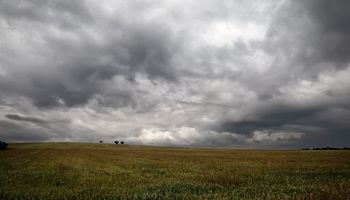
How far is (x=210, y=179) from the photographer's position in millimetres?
20141

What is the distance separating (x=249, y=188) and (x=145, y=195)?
5138 mm

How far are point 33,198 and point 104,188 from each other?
373 cm

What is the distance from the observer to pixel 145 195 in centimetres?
1419

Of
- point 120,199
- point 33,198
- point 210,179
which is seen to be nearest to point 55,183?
point 33,198

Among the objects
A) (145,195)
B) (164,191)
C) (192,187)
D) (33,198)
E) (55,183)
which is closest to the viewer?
(33,198)

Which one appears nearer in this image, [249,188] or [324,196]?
[324,196]

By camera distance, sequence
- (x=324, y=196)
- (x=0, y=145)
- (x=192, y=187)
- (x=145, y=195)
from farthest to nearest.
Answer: (x=0, y=145) → (x=192, y=187) → (x=145, y=195) → (x=324, y=196)

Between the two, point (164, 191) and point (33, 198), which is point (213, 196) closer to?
point (164, 191)

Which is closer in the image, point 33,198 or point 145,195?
point 33,198

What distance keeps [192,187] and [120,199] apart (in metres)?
4.57

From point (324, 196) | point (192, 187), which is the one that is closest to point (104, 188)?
point (192, 187)

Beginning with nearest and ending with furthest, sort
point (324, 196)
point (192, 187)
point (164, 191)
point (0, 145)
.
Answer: point (324, 196) < point (164, 191) < point (192, 187) < point (0, 145)

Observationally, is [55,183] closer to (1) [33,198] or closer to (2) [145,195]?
(1) [33,198]

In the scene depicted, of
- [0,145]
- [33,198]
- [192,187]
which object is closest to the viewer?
[33,198]
